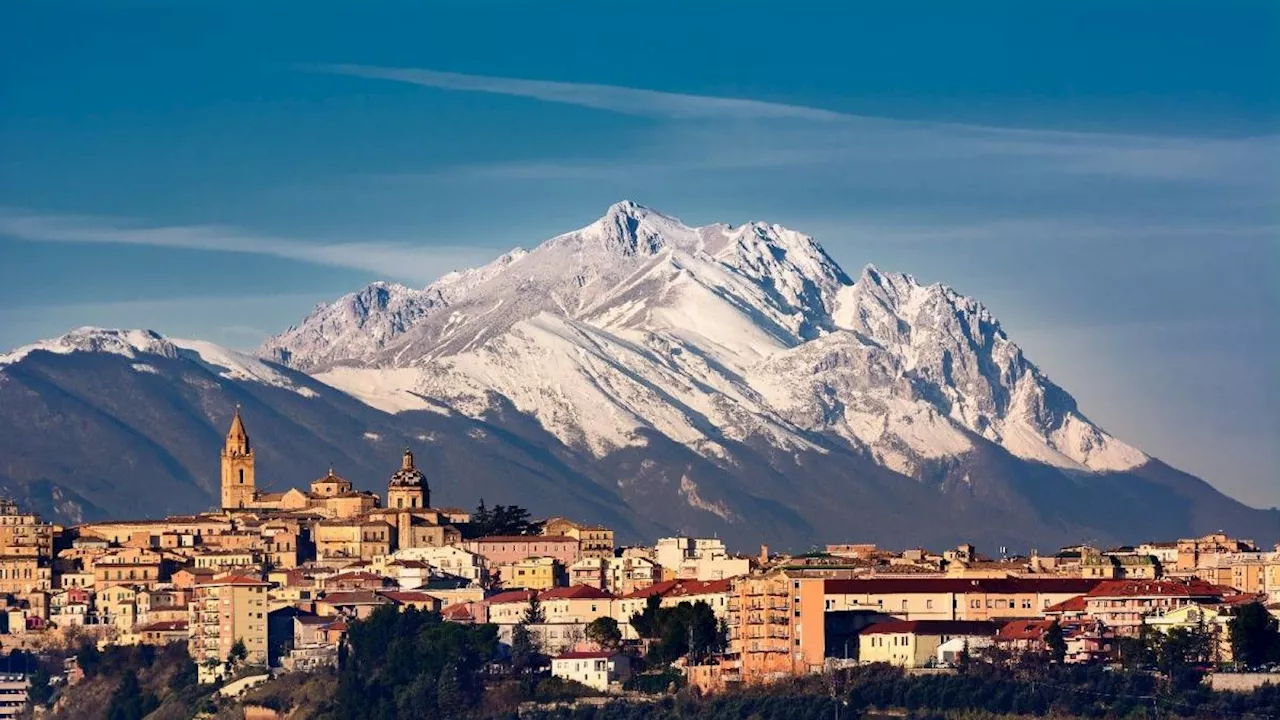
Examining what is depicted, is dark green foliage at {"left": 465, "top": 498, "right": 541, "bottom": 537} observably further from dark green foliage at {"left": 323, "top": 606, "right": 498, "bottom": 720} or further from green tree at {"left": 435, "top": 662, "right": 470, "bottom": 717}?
green tree at {"left": 435, "top": 662, "right": 470, "bottom": 717}

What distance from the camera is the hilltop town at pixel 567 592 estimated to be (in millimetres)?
135000

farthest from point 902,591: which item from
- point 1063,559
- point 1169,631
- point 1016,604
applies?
point 1063,559

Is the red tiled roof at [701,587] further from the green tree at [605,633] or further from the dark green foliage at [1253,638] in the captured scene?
the dark green foliage at [1253,638]

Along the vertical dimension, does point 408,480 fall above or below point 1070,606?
above

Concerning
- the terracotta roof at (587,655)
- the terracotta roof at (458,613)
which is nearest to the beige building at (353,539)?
the terracotta roof at (458,613)

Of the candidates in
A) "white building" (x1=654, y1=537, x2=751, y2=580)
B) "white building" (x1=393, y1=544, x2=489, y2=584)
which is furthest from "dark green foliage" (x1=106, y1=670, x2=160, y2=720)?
"white building" (x1=654, y1=537, x2=751, y2=580)

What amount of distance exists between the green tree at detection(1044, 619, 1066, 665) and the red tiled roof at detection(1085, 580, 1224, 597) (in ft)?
24.1

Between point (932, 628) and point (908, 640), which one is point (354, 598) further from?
point (908, 640)

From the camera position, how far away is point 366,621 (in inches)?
5950

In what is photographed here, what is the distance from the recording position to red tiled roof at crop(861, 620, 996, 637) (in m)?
134

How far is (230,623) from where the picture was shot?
508ft

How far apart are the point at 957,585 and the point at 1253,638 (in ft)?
58.5

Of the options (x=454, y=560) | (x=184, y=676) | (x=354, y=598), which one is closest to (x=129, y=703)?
(x=184, y=676)

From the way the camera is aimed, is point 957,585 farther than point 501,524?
No
